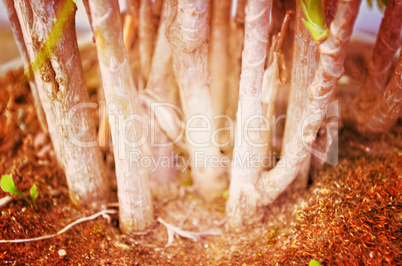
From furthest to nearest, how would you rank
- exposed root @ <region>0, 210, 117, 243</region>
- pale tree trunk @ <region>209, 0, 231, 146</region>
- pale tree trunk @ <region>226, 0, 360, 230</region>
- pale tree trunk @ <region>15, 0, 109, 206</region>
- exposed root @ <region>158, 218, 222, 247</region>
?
pale tree trunk @ <region>209, 0, 231, 146</region> < exposed root @ <region>158, 218, 222, 247</region> < exposed root @ <region>0, 210, 117, 243</region> < pale tree trunk @ <region>15, 0, 109, 206</region> < pale tree trunk @ <region>226, 0, 360, 230</region>

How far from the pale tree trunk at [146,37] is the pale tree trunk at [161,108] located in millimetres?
83

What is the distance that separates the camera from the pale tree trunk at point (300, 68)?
968 mm

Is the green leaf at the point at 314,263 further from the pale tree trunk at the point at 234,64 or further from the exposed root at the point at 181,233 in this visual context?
the pale tree trunk at the point at 234,64

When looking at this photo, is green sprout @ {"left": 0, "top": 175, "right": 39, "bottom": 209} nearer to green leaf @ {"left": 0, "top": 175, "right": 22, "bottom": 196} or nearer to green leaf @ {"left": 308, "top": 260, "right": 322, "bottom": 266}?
green leaf @ {"left": 0, "top": 175, "right": 22, "bottom": 196}

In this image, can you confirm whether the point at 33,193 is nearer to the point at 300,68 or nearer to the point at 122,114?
the point at 122,114

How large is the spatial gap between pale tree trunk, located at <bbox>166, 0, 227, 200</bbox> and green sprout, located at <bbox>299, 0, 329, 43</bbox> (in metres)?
0.28

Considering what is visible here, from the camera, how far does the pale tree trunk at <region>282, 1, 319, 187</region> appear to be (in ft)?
3.18

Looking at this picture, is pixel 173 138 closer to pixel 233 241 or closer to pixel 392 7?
pixel 233 241

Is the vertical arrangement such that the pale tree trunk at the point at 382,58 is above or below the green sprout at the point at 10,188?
above

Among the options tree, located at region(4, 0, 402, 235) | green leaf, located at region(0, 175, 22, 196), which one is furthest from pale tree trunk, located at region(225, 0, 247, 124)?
green leaf, located at region(0, 175, 22, 196)

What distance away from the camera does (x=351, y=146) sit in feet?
4.26

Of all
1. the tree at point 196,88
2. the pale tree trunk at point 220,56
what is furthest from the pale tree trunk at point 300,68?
the pale tree trunk at point 220,56

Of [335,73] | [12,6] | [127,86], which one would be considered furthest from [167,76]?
[335,73]

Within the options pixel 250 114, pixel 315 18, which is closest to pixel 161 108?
pixel 250 114
